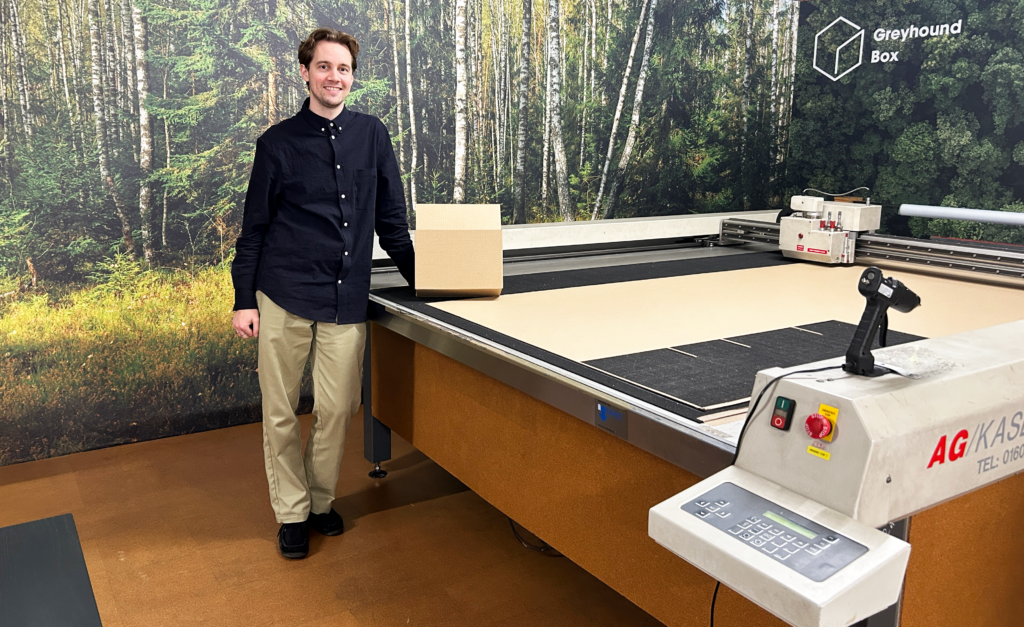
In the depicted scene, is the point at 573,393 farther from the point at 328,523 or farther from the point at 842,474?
the point at 328,523

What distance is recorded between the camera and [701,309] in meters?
2.30

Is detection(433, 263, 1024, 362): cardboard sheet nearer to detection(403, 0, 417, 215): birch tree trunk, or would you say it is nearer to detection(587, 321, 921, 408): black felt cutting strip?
detection(587, 321, 921, 408): black felt cutting strip

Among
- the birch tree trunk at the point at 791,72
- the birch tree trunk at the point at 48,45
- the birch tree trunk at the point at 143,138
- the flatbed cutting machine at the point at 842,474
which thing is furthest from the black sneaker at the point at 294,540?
the birch tree trunk at the point at 791,72

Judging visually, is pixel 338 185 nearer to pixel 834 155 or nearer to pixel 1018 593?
pixel 1018 593

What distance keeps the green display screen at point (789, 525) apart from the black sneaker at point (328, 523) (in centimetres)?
189

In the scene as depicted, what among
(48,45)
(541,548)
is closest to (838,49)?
(541,548)

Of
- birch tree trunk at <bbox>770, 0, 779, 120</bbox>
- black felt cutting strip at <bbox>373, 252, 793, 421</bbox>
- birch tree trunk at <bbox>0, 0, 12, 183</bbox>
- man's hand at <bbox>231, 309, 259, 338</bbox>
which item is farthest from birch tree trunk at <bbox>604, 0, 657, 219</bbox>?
birch tree trunk at <bbox>0, 0, 12, 183</bbox>

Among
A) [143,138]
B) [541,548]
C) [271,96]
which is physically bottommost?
[541,548]

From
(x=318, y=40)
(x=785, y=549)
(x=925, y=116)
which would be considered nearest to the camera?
(x=785, y=549)

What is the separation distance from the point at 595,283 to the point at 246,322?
3.81ft

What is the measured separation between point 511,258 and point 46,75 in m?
2.02

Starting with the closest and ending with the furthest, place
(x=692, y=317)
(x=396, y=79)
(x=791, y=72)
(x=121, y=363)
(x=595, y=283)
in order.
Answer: (x=692, y=317), (x=595, y=283), (x=121, y=363), (x=396, y=79), (x=791, y=72)

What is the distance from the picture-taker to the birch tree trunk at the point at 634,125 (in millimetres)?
4613

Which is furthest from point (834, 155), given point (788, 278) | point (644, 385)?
point (644, 385)
